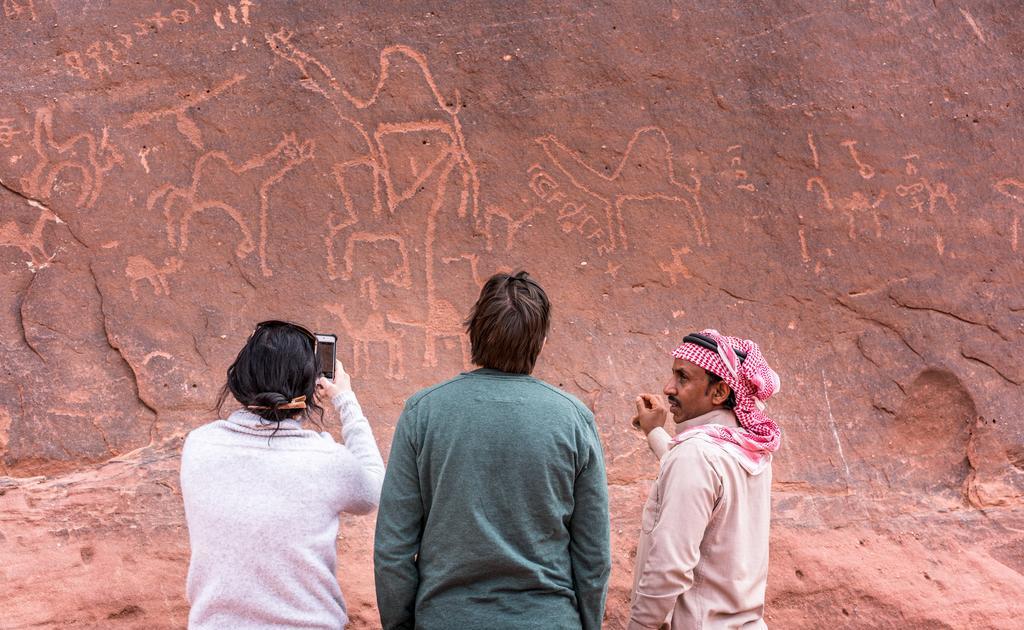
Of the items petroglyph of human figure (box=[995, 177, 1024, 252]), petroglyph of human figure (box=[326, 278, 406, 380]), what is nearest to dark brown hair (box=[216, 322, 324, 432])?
petroglyph of human figure (box=[326, 278, 406, 380])

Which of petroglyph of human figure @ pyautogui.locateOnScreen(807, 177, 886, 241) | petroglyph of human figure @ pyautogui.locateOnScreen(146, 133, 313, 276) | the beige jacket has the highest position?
petroglyph of human figure @ pyautogui.locateOnScreen(807, 177, 886, 241)

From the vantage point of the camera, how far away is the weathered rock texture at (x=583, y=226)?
4.54 meters

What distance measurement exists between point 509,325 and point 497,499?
1.31 feet

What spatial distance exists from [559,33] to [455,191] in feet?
3.16

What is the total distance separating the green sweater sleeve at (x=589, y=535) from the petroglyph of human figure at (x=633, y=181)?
2.62 metres

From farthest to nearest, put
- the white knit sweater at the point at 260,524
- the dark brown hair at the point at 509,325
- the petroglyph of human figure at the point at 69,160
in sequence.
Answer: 1. the petroglyph of human figure at the point at 69,160
2. the dark brown hair at the point at 509,325
3. the white knit sweater at the point at 260,524

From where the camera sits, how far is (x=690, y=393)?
8.86 feet

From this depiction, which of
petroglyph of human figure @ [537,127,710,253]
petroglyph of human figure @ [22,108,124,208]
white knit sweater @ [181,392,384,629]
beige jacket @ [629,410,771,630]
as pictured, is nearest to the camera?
white knit sweater @ [181,392,384,629]

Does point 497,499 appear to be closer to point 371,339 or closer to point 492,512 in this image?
point 492,512

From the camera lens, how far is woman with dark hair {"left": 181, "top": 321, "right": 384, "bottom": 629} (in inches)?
86.5

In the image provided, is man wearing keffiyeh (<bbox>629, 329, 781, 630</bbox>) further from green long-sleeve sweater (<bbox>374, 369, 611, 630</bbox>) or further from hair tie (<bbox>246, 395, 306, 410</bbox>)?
hair tie (<bbox>246, 395, 306, 410</bbox>)

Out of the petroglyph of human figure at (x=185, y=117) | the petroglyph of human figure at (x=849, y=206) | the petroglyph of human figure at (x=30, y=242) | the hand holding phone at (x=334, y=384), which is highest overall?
the petroglyph of human figure at (x=185, y=117)

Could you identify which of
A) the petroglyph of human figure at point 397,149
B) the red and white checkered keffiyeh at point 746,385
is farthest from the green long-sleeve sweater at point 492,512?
the petroglyph of human figure at point 397,149

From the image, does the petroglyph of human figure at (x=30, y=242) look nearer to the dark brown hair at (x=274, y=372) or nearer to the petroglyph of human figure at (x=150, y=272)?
the petroglyph of human figure at (x=150, y=272)
